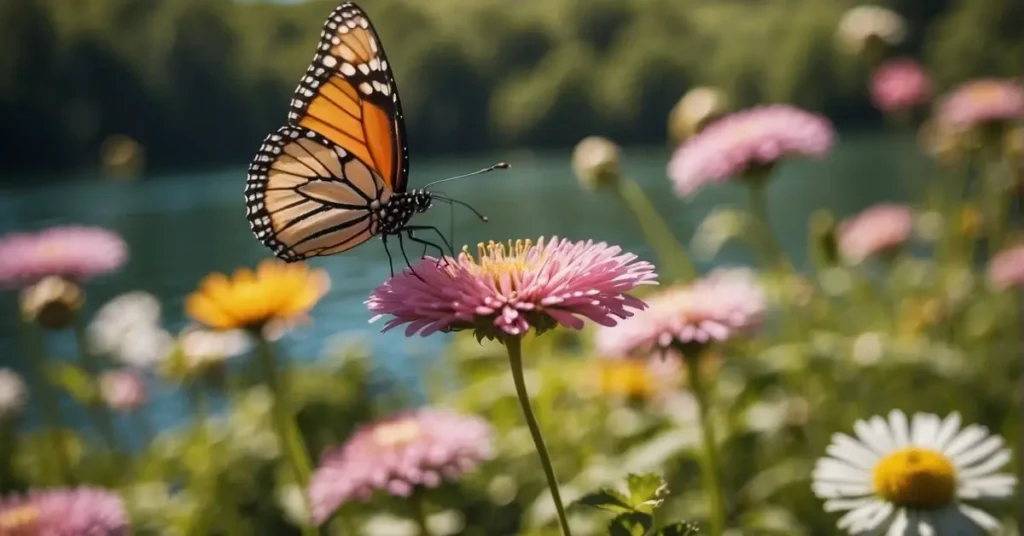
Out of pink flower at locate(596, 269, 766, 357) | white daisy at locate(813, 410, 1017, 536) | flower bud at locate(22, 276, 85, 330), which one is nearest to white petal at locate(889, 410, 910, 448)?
white daisy at locate(813, 410, 1017, 536)

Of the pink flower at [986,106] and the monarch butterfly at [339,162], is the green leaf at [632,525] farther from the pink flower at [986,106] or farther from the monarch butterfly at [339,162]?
the pink flower at [986,106]

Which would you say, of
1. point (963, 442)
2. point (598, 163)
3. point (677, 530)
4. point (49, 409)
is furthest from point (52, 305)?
point (963, 442)

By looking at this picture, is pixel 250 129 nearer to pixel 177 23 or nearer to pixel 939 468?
pixel 177 23

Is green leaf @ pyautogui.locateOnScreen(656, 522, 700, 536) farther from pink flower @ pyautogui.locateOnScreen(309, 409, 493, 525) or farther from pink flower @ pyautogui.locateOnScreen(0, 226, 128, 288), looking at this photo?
pink flower @ pyautogui.locateOnScreen(0, 226, 128, 288)

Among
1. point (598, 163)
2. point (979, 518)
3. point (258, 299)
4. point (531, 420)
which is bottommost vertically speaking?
point (979, 518)

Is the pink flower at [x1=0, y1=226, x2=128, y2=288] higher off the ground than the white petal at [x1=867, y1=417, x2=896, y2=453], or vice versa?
the pink flower at [x1=0, y1=226, x2=128, y2=288]

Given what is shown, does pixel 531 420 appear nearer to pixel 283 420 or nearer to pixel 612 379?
pixel 283 420
